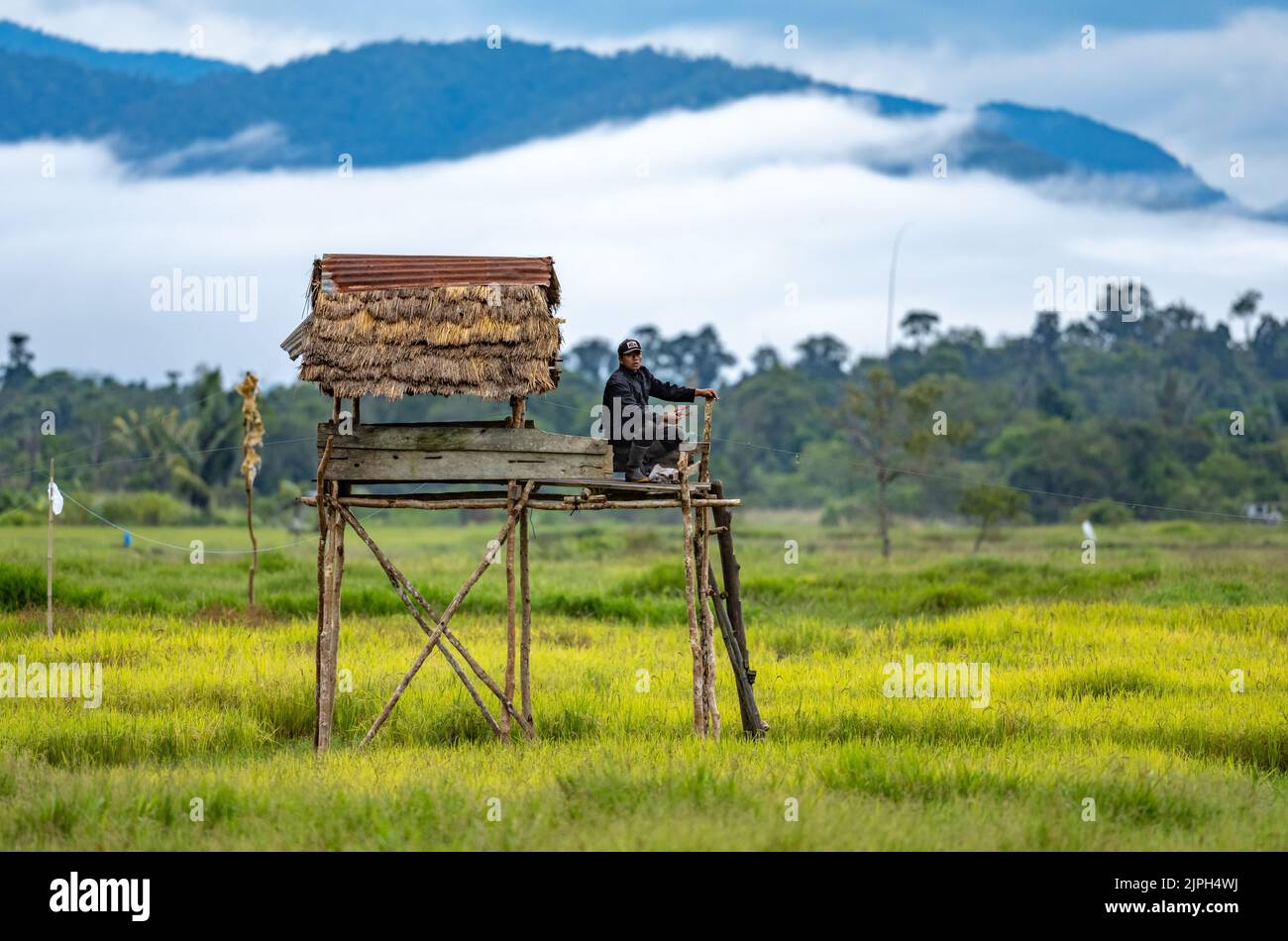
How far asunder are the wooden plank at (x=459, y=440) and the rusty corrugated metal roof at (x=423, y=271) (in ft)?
3.93

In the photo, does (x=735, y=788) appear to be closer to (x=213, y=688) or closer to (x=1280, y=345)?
(x=213, y=688)

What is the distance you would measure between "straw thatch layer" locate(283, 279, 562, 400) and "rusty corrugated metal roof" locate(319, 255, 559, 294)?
10cm

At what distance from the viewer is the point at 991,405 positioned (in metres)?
59.5

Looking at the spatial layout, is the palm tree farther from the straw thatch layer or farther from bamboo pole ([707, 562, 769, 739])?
bamboo pole ([707, 562, 769, 739])

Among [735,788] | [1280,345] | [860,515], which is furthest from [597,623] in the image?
[1280,345]

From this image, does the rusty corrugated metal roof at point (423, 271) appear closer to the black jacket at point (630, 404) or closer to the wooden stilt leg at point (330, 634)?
the black jacket at point (630, 404)

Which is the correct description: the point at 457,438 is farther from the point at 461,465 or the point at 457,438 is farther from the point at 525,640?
the point at 525,640

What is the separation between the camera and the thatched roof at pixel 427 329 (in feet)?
39.0

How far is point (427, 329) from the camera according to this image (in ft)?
39.5

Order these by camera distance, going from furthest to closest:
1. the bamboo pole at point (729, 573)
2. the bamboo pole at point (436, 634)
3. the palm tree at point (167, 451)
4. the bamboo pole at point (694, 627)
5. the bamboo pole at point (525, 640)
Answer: the palm tree at point (167, 451), the bamboo pole at point (729, 573), the bamboo pole at point (525, 640), the bamboo pole at point (694, 627), the bamboo pole at point (436, 634)

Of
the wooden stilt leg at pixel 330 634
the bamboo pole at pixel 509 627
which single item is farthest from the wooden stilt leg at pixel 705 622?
the wooden stilt leg at pixel 330 634

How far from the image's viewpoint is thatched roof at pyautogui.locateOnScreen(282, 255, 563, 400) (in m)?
11.9
